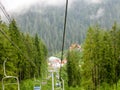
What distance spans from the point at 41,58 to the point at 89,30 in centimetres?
2532

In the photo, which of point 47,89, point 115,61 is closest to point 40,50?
point 47,89

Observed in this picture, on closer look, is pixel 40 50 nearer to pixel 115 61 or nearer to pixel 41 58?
pixel 41 58

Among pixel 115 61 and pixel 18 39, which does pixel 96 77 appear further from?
pixel 18 39

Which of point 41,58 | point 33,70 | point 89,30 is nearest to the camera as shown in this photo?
point 89,30

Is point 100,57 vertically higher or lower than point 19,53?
lower

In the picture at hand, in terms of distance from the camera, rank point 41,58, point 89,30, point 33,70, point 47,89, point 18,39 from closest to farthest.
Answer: point 89,30
point 18,39
point 47,89
point 33,70
point 41,58

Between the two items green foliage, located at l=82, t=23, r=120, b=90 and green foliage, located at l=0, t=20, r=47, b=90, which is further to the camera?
green foliage, located at l=82, t=23, r=120, b=90

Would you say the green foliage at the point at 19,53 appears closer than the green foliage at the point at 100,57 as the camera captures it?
Yes

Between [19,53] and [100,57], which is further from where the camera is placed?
[19,53]

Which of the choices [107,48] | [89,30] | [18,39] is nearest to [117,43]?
[107,48]

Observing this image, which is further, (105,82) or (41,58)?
(41,58)

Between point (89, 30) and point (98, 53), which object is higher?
point (89, 30)

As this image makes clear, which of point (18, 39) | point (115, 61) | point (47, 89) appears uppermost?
point (18, 39)

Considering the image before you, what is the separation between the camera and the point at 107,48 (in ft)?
135
